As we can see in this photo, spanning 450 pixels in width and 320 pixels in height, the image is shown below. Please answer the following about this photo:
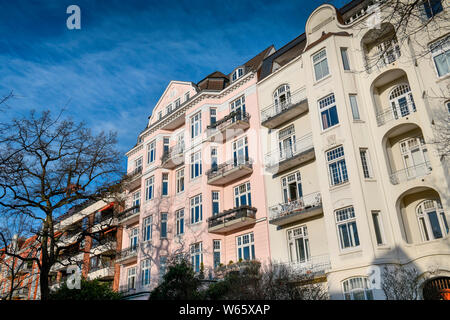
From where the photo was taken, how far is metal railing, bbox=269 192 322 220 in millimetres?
21109

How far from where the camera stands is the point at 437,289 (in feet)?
54.2

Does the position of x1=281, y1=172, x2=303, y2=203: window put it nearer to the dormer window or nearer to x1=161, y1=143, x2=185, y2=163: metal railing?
x1=161, y1=143, x2=185, y2=163: metal railing

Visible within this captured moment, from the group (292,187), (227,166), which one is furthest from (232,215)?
(292,187)

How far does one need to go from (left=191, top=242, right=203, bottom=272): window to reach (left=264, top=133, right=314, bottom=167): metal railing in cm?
721

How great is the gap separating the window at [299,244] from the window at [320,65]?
8842mm

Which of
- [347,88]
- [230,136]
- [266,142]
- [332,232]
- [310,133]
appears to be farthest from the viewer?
[230,136]

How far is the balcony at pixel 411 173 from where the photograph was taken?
1830 cm

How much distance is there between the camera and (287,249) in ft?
72.1

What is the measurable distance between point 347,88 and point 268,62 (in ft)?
27.7

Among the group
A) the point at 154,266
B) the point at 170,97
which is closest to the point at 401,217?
the point at 154,266

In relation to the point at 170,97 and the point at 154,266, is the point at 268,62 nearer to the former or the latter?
the point at 170,97

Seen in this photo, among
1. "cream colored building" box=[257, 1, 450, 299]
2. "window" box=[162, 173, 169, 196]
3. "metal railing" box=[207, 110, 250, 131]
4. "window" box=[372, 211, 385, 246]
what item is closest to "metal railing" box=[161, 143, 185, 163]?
"window" box=[162, 173, 169, 196]

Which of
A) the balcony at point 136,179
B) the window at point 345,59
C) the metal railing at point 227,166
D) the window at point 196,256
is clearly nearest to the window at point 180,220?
the window at point 196,256

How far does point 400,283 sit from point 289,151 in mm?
10639
